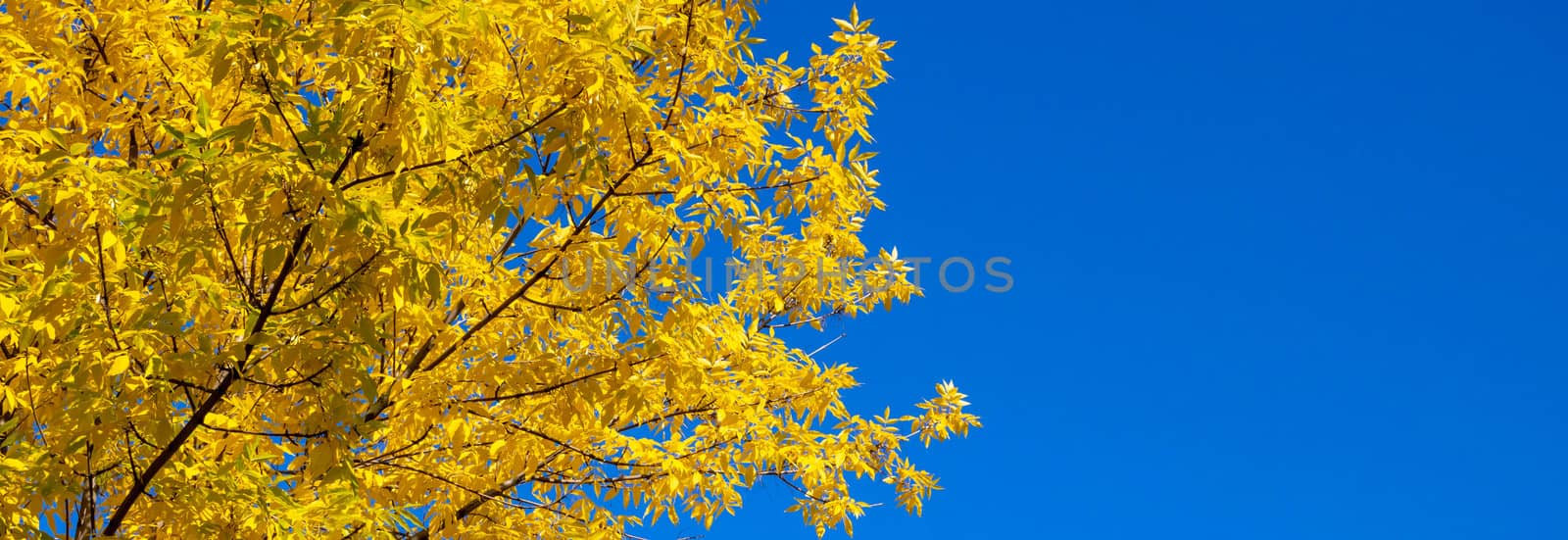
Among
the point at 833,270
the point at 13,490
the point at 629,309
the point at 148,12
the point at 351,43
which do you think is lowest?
the point at 13,490

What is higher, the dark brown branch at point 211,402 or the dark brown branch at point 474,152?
the dark brown branch at point 474,152

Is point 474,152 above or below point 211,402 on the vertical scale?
above

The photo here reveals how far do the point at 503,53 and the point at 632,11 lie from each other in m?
0.85

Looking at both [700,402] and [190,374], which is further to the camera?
[700,402]

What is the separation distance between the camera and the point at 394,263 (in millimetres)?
3133

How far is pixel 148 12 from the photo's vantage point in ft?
14.8

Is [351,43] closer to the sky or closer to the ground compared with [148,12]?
closer to the ground

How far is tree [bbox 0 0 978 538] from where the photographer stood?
318 centimetres

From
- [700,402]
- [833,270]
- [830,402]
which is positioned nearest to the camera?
[700,402]

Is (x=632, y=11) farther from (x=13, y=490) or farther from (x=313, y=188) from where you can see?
(x=13, y=490)

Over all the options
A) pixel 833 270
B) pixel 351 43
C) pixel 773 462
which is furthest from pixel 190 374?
pixel 833 270

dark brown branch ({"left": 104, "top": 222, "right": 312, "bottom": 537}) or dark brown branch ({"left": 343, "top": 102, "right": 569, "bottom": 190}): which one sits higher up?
dark brown branch ({"left": 343, "top": 102, "right": 569, "bottom": 190})

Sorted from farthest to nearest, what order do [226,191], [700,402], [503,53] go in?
[700,402], [503,53], [226,191]

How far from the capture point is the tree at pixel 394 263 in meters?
3.18
